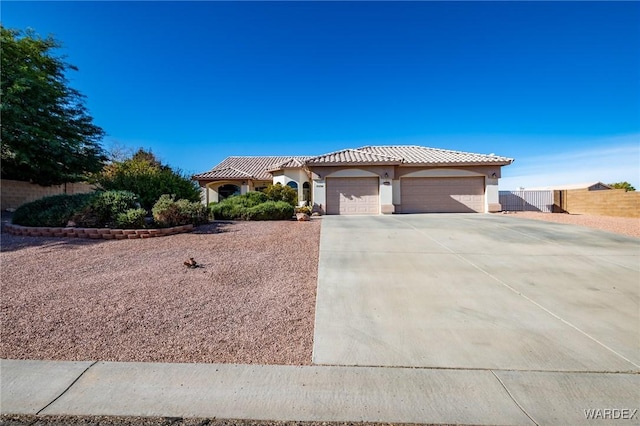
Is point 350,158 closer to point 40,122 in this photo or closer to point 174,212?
point 174,212

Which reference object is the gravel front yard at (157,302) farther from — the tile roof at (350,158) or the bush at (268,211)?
the tile roof at (350,158)

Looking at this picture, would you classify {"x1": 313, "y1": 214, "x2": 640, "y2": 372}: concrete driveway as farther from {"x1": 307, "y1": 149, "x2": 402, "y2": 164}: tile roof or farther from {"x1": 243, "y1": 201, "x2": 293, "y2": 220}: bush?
{"x1": 307, "y1": 149, "x2": 402, "y2": 164}: tile roof

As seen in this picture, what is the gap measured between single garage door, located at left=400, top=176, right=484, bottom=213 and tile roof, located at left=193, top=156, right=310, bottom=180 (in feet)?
24.5

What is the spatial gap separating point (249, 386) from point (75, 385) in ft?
5.31

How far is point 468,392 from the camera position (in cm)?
292

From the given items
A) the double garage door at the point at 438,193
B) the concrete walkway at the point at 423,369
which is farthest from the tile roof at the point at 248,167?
the concrete walkway at the point at 423,369

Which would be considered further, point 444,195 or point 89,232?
point 444,195

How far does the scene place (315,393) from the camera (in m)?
2.89

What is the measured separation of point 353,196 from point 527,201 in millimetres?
12301

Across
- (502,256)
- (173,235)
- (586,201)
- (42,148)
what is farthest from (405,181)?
(42,148)

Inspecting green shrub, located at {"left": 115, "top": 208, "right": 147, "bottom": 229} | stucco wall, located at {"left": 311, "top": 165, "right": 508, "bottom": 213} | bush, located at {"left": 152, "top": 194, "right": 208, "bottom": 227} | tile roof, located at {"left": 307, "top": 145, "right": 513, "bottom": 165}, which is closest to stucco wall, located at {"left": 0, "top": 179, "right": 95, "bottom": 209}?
bush, located at {"left": 152, "top": 194, "right": 208, "bottom": 227}

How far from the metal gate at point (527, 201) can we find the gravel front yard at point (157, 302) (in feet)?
61.6

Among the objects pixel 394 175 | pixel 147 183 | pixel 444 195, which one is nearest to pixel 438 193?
pixel 444 195

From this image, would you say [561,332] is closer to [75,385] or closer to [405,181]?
[75,385]
